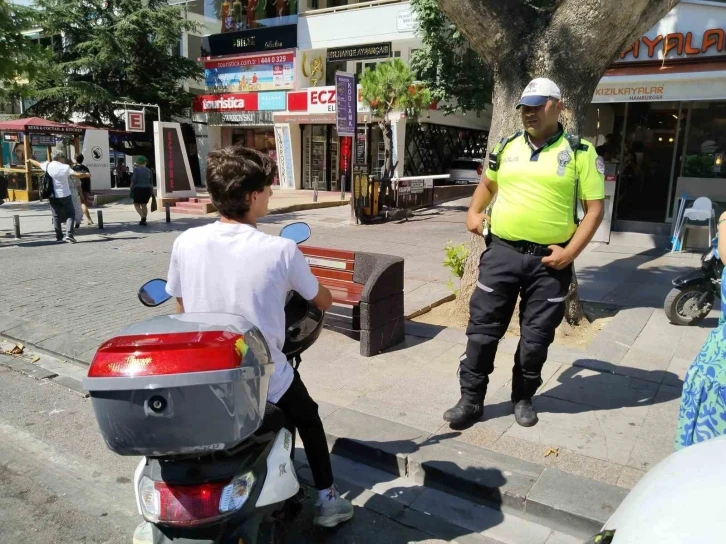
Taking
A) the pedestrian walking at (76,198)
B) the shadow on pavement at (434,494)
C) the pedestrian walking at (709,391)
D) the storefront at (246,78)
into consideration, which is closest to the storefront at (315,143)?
the storefront at (246,78)

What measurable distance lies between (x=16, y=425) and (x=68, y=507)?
1.31 meters

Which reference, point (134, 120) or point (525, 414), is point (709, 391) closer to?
point (525, 414)

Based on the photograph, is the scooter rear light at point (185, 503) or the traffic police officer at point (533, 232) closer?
the scooter rear light at point (185, 503)

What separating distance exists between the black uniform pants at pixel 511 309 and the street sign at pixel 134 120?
789 inches

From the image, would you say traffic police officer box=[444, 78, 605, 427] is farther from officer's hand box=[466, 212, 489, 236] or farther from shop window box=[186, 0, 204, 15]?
shop window box=[186, 0, 204, 15]

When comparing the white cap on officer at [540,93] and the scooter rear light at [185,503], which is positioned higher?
the white cap on officer at [540,93]

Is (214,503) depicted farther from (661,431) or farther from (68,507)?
(661,431)

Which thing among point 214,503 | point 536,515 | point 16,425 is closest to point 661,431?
point 536,515

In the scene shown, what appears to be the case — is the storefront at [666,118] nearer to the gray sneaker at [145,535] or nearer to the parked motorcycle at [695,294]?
the parked motorcycle at [695,294]

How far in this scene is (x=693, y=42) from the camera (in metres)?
10.1

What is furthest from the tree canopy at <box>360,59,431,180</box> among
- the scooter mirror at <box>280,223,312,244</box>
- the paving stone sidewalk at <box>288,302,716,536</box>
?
the scooter mirror at <box>280,223,312,244</box>

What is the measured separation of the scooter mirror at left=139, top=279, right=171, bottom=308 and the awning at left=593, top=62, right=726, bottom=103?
10163 millimetres

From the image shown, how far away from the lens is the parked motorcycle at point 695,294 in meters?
5.96

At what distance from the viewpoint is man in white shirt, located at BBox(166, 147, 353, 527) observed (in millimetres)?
2260
